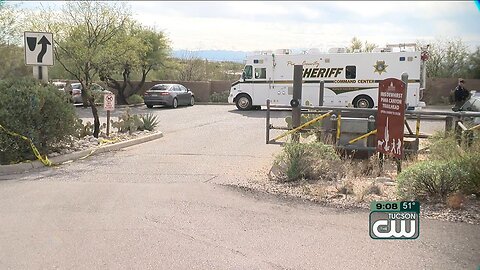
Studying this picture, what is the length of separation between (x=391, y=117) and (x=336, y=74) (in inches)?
586

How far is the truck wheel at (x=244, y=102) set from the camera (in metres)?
24.7

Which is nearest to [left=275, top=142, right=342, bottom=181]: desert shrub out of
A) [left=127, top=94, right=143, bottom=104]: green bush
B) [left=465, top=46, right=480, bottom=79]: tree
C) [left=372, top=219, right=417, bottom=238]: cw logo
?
[left=372, top=219, right=417, bottom=238]: cw logo

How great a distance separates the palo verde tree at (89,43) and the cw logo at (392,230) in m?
9.41

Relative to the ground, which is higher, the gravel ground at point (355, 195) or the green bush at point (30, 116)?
the green bush at point (30, 116)

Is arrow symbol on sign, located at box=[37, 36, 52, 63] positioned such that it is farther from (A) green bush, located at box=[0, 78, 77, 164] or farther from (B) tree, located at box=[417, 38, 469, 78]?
(B) tree, located at box=[417, 38, 469, 78]

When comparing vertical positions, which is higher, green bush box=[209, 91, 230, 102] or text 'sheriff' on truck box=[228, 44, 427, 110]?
text 'sheriff' on truck box=[228, 44, 427, 110]

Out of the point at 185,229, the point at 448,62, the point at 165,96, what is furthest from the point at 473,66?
the point at 185,229

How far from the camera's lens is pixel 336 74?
22578 millimetres

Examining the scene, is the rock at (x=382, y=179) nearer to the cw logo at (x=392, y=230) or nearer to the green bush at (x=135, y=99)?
the cw logo at (x=392, y=230)

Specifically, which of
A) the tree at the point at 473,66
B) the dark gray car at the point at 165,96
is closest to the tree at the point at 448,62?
the tree at the point at 473,66

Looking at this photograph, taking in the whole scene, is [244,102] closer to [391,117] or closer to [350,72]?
[350,72]

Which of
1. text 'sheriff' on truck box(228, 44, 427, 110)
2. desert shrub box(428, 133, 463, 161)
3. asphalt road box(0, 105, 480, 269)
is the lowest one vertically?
asphalt road box(0, 105, 480, 269)

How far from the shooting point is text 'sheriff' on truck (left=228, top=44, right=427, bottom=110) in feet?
71.8

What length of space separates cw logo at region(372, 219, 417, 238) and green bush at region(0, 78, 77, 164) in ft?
23.6
